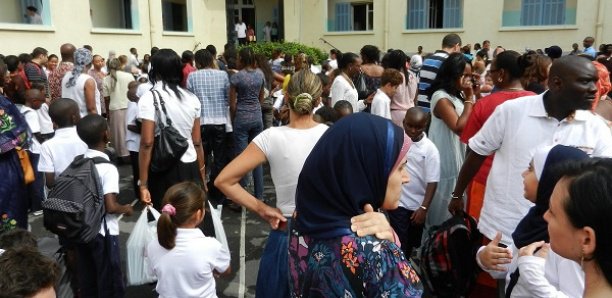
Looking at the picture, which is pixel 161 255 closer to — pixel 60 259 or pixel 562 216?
pixel 60 259

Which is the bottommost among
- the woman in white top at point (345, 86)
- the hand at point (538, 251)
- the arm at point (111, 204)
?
the arm at point (111, 204)

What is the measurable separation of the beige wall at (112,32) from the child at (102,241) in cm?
1084

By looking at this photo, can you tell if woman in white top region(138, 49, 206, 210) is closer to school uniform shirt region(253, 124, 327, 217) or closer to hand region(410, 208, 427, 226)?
school uniform shirt region(253, 124, 327, 217)

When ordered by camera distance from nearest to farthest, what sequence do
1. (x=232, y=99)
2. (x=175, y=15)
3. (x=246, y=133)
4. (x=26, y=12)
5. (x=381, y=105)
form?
(x=381, y=105), (x=232, y=99), (x=246, y=133), (x=26, y=12), (x=175, y=15)

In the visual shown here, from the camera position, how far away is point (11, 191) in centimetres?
365

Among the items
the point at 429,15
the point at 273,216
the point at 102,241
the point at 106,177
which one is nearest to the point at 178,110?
the point at 106,177

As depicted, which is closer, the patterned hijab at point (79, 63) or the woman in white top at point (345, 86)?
the woman in white top at point (345, 86)

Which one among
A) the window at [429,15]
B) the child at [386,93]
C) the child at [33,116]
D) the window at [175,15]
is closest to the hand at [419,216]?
the child at [386,93]

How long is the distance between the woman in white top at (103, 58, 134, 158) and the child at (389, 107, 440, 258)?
5.45m

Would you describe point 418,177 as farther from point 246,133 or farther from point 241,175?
point 246,133

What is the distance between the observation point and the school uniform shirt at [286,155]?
264cm

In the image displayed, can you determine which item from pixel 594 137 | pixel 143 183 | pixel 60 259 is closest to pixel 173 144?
pixel 143 183

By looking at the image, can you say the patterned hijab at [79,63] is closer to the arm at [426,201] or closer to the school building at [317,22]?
the arm at [426,201]

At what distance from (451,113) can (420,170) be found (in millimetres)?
519
